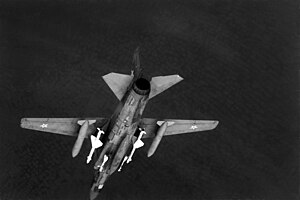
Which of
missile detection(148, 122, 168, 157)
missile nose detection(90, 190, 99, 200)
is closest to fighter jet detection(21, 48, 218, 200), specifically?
missile detection(148, 122, 168, 157)

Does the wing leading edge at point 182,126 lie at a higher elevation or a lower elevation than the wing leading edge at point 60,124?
higher

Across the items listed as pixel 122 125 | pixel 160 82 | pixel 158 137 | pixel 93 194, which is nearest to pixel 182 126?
pixel 158 137

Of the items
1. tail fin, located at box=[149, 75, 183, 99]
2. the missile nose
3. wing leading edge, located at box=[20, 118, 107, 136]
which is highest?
tail fin, located at box=[149, 75, 183, 99]

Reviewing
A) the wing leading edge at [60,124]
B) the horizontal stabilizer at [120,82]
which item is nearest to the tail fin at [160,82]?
the horizontal stabilizer at [120,82]

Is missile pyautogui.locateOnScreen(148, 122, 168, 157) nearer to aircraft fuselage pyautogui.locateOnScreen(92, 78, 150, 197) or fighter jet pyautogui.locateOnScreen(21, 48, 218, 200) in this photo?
fighter jet pyautogui.locateOnScreen(21, 48, 218, 200)

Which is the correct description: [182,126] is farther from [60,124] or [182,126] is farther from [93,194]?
[93,194]

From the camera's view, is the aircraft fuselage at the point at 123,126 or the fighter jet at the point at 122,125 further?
the fighter jet at the point at 122,125

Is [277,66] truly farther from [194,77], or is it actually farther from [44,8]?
[44,8]

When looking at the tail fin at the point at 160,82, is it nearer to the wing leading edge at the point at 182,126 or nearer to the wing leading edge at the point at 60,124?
the wing leading edge at the point at 182,126

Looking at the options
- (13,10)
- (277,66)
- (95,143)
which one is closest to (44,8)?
(13,10)
